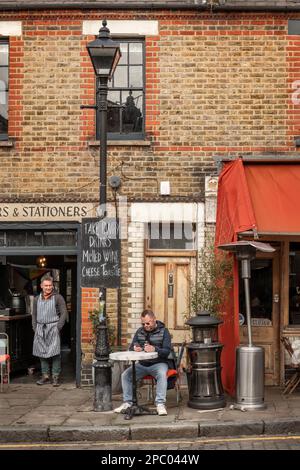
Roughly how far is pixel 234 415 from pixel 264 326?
120 inches

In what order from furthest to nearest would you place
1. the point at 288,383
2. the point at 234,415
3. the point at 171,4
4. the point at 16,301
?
the point at 16,301
the point at 171,4
the point at 288,383
the point at 234,415

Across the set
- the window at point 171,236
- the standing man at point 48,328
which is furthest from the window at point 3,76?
the window at point 171,236

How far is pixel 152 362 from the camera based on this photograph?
10383mm

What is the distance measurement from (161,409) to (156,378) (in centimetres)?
52

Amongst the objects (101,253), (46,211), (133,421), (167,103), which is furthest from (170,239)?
(133,421)

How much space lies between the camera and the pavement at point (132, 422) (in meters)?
9.02

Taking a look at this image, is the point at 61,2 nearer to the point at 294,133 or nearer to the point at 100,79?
the point at 100,79

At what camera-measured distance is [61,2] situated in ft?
40.9

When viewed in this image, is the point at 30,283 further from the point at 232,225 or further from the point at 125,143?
the point at 232,225

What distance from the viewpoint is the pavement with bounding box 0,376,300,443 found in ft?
29.6

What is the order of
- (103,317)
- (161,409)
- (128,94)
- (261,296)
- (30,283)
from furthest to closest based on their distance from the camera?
(30,283)
(128,94)
(261,296)
(103,317)
(161,409)

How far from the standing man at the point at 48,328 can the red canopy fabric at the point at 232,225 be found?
295 cm

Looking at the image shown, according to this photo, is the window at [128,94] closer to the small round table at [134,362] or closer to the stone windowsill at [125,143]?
the stone windowsill at [125,143]
